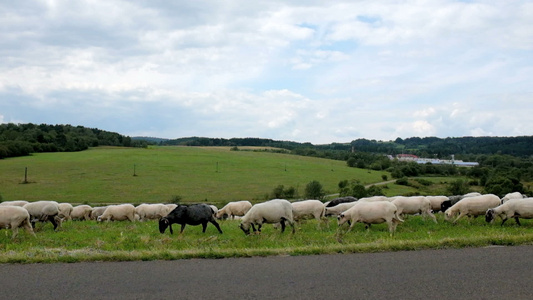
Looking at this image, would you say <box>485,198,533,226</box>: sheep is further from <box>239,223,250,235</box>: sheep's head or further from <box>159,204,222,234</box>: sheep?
<box>159,204,222,234</box>: sheep

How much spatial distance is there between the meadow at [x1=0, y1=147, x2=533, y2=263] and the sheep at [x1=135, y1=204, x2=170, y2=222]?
3.95 meters

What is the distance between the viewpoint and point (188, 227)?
20.6 m

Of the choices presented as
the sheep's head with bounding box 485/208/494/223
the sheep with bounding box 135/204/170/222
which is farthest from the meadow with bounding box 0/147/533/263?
the sheep with bounding box 135/204/170/222

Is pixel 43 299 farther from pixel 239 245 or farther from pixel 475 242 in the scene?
pixel 475 242

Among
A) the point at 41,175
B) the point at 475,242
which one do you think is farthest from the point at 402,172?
the point at 475,242

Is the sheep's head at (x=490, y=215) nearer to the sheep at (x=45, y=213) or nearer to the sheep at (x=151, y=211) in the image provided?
the sheep at (x=151, y=211)

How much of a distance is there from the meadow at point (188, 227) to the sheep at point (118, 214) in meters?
1.37

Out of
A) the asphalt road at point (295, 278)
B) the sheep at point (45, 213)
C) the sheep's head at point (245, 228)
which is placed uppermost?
the asphalt road at point (295, 278)

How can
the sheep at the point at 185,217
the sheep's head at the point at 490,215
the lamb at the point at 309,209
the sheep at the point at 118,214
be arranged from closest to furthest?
the sheep at the point at 185,217, the sheep's head at the point at 490,215, the lamb at the point at 309,209, the sheep at the point at 118,214

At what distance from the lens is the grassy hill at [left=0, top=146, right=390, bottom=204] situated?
87.6 metres

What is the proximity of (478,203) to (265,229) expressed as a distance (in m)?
10.2

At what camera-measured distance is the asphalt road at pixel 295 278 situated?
8156 mm

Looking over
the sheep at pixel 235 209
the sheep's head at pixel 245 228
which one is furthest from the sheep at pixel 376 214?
the sheep at pixel 235 209

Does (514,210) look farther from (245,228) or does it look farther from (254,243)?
(254,243)
